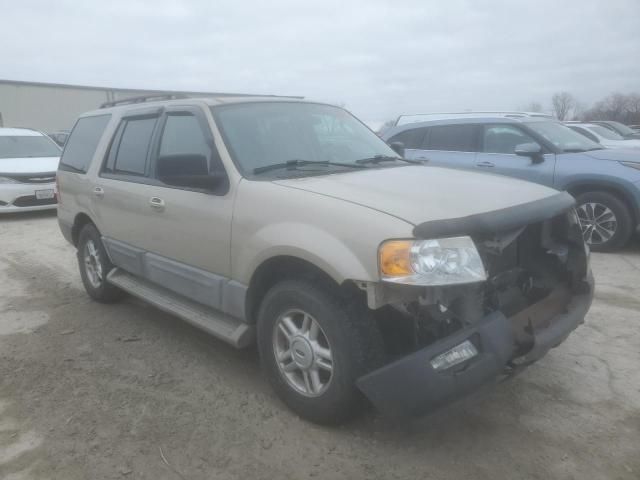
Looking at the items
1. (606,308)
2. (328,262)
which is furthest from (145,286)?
(606,308)

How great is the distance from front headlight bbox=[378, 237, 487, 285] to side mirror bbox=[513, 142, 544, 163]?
4.82 metres

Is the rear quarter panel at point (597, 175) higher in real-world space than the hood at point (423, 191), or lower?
lower

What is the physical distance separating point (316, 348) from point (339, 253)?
0.58 m

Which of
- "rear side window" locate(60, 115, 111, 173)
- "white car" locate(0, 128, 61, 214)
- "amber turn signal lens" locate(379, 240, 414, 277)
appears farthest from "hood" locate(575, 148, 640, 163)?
"white car" locate(0, 128, 61, 214)

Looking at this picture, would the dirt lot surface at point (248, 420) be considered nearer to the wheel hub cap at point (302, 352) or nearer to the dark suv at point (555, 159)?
the wheel hub cap at point (302, 352)

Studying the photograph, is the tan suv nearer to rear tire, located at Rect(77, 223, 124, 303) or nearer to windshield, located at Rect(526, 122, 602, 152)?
rear tire, located at Rect(77, 223, 124, 303)

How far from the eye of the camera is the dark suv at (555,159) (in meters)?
6.39

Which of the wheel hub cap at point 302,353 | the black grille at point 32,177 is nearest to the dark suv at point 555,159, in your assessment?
the wheel hub cap at point 302,353

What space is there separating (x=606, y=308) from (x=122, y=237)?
4224 millimetres

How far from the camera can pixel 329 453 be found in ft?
8.91

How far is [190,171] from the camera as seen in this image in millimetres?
3207

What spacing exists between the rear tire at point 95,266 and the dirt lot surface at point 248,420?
0.60 m

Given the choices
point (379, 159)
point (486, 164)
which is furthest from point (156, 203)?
point (486, 164)

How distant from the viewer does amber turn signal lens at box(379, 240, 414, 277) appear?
2395 millimetres
